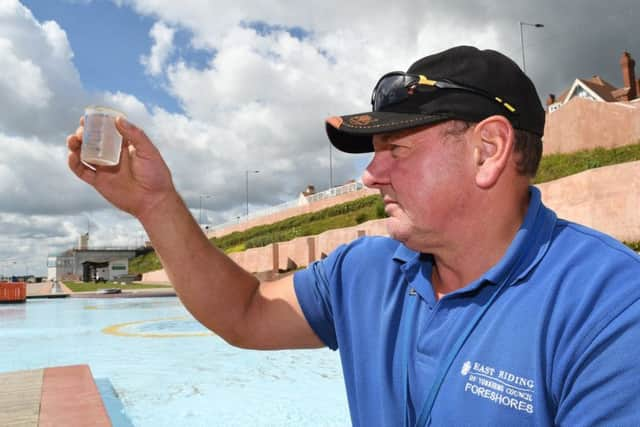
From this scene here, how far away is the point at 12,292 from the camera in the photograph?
22438 mm

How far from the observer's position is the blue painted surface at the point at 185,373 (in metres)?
5.95

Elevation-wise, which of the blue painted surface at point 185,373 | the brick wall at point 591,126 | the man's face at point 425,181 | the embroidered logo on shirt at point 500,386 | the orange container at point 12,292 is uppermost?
the brick wall at point 591,126

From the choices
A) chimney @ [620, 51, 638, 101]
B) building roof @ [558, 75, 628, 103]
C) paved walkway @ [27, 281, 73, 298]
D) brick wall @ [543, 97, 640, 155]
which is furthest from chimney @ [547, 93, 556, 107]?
paved walkway @ [27, 281, 73, 298]

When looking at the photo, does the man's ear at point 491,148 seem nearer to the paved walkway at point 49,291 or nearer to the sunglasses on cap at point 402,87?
the sunglasses on cap at point 402,87

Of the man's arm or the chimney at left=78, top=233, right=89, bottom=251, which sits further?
the chimney at left=78, top=233, right=89, bottom=251

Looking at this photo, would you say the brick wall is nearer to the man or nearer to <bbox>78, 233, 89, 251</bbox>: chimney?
the man

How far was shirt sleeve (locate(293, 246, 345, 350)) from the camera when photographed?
1.79 metres

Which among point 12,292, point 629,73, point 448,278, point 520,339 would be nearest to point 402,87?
point 448,278

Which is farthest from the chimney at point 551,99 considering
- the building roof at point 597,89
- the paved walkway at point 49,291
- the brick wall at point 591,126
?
the paved walkway at point 49,291

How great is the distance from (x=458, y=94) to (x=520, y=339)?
0.67m

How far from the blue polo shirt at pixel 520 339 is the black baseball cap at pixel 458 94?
0.28 m

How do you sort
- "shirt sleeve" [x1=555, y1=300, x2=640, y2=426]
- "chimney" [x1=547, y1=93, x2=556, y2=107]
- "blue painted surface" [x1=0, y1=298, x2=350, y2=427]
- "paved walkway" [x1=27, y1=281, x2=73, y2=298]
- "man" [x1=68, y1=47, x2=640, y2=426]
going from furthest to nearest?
"chimney" [x1=547, y1=93, x2=556, y2=107] → "paved walkway" [x1=27, y1=281, x2=73, y2=298] → "blue painted surface" [x1=0, y1=298, x2=350, y2=427] → "man" [x1=68, y1=47, x2=640, y2=426] → "shirt sleeve" [x1=555, y1=300, x2=640, y2=426]

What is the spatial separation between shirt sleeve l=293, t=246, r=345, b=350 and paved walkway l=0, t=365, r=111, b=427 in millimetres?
2609

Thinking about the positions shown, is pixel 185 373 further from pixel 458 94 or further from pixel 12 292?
pixel 12 292
